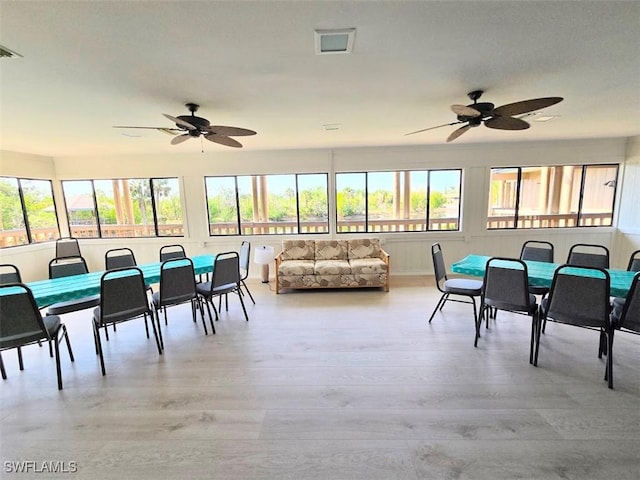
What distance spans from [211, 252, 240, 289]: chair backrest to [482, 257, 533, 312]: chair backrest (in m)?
2.77

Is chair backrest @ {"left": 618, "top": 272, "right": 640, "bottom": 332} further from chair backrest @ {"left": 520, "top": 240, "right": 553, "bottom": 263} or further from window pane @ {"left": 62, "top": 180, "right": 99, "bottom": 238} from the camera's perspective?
window pane @ {"left": 62, "top": 180, "right": 99, "bottom": 238}

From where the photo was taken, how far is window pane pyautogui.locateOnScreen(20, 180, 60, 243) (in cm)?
507

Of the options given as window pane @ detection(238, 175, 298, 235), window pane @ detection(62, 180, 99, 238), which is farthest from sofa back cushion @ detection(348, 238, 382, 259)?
window pane @ detection(62, 180, 99, 238)

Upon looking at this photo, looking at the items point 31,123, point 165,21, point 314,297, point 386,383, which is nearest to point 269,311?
point 314,297

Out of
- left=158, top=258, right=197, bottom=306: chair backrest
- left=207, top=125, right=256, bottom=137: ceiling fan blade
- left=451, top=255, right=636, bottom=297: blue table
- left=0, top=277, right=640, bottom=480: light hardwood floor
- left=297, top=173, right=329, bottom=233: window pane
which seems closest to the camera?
left=0, top=277, right=640, bottom=480: light hardwood floor

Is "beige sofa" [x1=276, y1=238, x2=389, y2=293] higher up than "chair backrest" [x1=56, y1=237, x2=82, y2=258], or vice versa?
"chair backrest" [x1=56, y1=237, x2=82, y2=258]

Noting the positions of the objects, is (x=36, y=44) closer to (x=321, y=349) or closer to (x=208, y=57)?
(x=208, y=57)

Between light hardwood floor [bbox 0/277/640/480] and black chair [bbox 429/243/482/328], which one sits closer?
light hardwood floor [bbox 0/277/640/480]

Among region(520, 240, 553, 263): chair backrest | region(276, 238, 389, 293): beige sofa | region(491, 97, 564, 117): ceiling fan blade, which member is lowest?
region(276, 238, 389, 293): beige sofa

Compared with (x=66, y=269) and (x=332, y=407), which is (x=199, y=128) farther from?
(x=332, y=407)

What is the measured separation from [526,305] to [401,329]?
4.01ft

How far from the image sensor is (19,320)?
6.79ft

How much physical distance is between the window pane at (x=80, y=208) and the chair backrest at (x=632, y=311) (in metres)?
7.83

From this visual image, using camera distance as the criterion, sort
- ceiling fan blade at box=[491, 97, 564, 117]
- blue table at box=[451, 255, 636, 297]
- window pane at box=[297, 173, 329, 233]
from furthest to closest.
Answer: window pane at box=[297, 173, 329, 233]
blue table at box=[451, 255, 636, 297]
ceiling fan blade at box=[491, 97, 564, 117]
